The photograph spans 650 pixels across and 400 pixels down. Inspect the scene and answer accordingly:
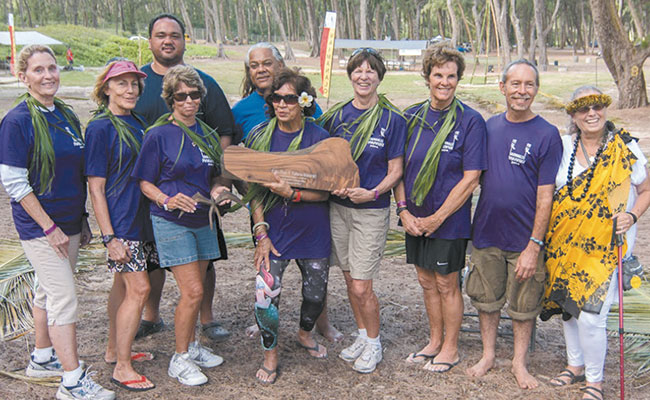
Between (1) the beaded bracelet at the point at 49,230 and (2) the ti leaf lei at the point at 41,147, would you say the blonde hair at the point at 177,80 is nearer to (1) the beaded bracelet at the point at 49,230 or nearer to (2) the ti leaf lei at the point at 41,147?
(2) the ti leaf lei at the point at 41,147

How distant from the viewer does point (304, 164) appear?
3816 mm

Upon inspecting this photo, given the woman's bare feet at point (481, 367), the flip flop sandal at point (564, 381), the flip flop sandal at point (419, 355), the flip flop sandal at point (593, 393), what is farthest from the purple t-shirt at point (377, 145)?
the flip flop sandal at point (593, 393)

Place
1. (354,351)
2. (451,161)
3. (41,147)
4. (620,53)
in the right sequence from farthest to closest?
(620,53), (354,351), (451,161), (41,147)

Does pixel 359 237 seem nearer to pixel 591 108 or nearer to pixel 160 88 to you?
pixel 591 108

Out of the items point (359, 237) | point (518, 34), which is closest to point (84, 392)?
point (359, 237)

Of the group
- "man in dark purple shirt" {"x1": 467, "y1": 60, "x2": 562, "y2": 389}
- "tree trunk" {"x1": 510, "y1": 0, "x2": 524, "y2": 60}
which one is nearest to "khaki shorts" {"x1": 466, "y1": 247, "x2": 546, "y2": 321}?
"man in dark purple shirt" {"x1": 467, "y1": 60, "x2": 562, "y2": 389}

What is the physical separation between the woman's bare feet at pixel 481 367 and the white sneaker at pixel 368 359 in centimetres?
60

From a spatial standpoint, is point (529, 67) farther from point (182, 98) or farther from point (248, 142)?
point (182, 98)

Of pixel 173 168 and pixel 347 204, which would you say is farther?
pixel 347 204

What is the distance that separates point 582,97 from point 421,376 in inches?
78.9

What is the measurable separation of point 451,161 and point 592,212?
0.86 m

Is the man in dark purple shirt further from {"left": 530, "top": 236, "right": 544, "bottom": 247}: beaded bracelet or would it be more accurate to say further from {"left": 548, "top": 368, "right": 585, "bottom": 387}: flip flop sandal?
{"left": 548, "top": 368, "right": 585, "bottom": 387}: flip flop sandal

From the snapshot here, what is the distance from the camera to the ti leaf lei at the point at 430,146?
152 inches

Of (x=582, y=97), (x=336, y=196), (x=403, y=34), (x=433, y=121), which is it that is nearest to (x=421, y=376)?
(x=336, y=196)
